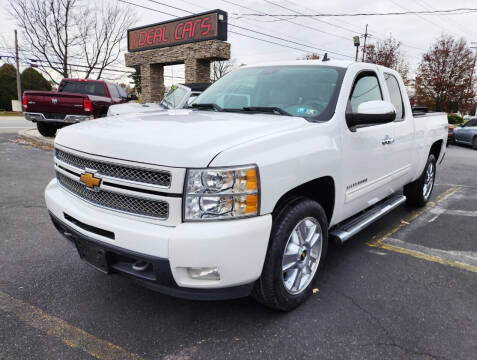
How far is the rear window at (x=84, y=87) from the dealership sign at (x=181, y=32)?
584 centimetres

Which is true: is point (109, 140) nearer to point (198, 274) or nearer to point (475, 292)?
point (198, 274)

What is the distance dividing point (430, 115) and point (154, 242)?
449 cm

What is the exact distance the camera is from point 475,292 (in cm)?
299

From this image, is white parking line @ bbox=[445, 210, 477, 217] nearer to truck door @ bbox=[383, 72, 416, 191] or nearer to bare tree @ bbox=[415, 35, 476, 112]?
truck door @ bbox=[383, 72, 416, 191]

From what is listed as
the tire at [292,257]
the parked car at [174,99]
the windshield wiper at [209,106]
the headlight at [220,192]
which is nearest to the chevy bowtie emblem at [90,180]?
the headlight at [220,192]

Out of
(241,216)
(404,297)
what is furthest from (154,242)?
(404,297)

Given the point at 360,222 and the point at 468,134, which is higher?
the point at 468,134

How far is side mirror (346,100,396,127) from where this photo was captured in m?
2.90

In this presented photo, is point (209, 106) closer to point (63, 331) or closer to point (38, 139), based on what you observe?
point (63, 331)

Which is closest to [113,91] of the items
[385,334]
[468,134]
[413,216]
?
[413,216]

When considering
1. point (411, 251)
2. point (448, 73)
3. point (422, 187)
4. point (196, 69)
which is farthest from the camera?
point (448, 73)

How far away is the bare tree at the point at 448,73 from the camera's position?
30.2 m

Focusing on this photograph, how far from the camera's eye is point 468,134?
16.2 metres

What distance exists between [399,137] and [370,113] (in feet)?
4.04
